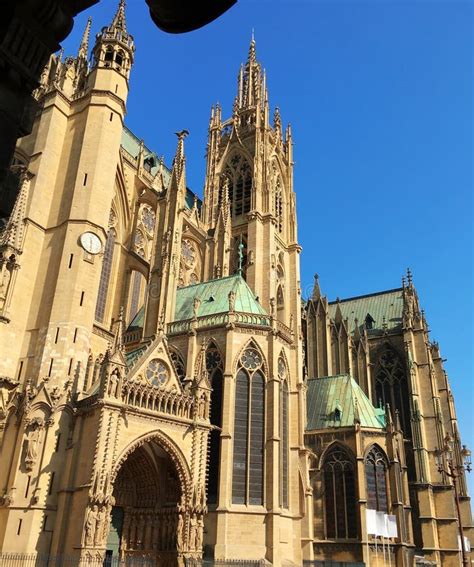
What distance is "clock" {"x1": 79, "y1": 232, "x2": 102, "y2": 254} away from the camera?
26.9 m

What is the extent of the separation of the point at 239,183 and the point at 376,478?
26.6 meters

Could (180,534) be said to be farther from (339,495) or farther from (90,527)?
(339,495)

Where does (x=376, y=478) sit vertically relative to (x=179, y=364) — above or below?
below

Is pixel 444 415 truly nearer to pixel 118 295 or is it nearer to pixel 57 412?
pixel 118 295

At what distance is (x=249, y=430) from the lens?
27.5 metres

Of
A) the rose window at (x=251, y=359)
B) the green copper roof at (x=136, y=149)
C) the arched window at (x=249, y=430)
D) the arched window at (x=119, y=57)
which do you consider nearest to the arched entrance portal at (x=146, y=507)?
the arched window at (x=249, y=430)

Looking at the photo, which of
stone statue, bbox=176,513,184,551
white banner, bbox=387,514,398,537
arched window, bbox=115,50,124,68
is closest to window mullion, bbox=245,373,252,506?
stone statue, bbox=176,513,184,551

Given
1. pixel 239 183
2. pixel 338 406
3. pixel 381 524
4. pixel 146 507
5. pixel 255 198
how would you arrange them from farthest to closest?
pixel 239 183 → pixel 255 198 → pixel 338 406 → pixel 381 524 → pixel 146 507

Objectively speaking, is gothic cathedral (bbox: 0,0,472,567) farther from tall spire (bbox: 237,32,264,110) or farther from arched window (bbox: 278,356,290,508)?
tall spire (bbox: 237,32,264,110)

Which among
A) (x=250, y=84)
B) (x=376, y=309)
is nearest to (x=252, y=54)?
(x=250, y=84)

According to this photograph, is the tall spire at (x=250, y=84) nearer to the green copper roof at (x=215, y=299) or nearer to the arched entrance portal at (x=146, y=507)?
the green copper roof at (x=215, y=299)

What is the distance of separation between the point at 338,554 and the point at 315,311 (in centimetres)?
2319

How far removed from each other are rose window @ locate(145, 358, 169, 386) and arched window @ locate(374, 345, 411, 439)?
30.4m

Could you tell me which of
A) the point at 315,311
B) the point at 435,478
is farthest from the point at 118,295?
the point at 435,478
